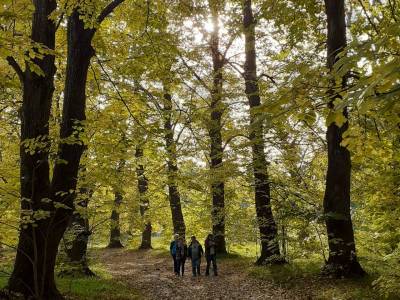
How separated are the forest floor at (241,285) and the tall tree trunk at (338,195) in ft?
1.62

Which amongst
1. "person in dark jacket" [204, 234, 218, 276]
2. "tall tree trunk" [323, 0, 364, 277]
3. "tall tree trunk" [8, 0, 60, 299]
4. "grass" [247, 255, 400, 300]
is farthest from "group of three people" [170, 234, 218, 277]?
"tall tree trunk" [8, 0, 60, 299]

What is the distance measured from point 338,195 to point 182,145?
4.66 meters

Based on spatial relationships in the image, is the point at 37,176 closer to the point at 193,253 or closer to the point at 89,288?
the point at 89,288

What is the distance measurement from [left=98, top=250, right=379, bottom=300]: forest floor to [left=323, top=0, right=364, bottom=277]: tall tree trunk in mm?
495

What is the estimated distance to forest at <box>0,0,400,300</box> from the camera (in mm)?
4206

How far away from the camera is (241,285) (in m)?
11.7

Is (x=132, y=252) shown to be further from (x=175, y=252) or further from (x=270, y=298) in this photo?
(x=270, y=298)

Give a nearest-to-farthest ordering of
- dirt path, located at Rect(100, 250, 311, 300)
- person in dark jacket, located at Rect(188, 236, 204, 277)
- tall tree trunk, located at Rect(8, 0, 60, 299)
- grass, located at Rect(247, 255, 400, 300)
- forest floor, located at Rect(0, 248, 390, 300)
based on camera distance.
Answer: tall tree trunk, located at Rect(8, 0, 60, 299), grass, located at Rect(247, 255, 400, 300), forest floor, located at Rect(0, 248, 390, 300), dirt path, located at Rect(100, 250, 311, 300), person in dark jacket, located at Rect(188, 236, 204, 277)

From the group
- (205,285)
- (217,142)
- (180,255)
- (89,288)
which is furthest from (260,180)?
(89,288)

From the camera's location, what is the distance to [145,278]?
1398cm

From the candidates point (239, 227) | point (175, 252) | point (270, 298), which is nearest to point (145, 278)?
point (175, 252)

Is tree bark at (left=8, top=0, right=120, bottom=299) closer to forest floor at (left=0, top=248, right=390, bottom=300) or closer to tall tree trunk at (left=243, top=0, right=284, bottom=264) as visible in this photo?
forest floor at (left=0, top=248, right=390, bottom=300)

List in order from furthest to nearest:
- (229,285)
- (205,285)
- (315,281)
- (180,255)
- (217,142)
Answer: (217,142), (180,255), (205,285), (229,285), (315,281)

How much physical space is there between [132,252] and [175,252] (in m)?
12.1
